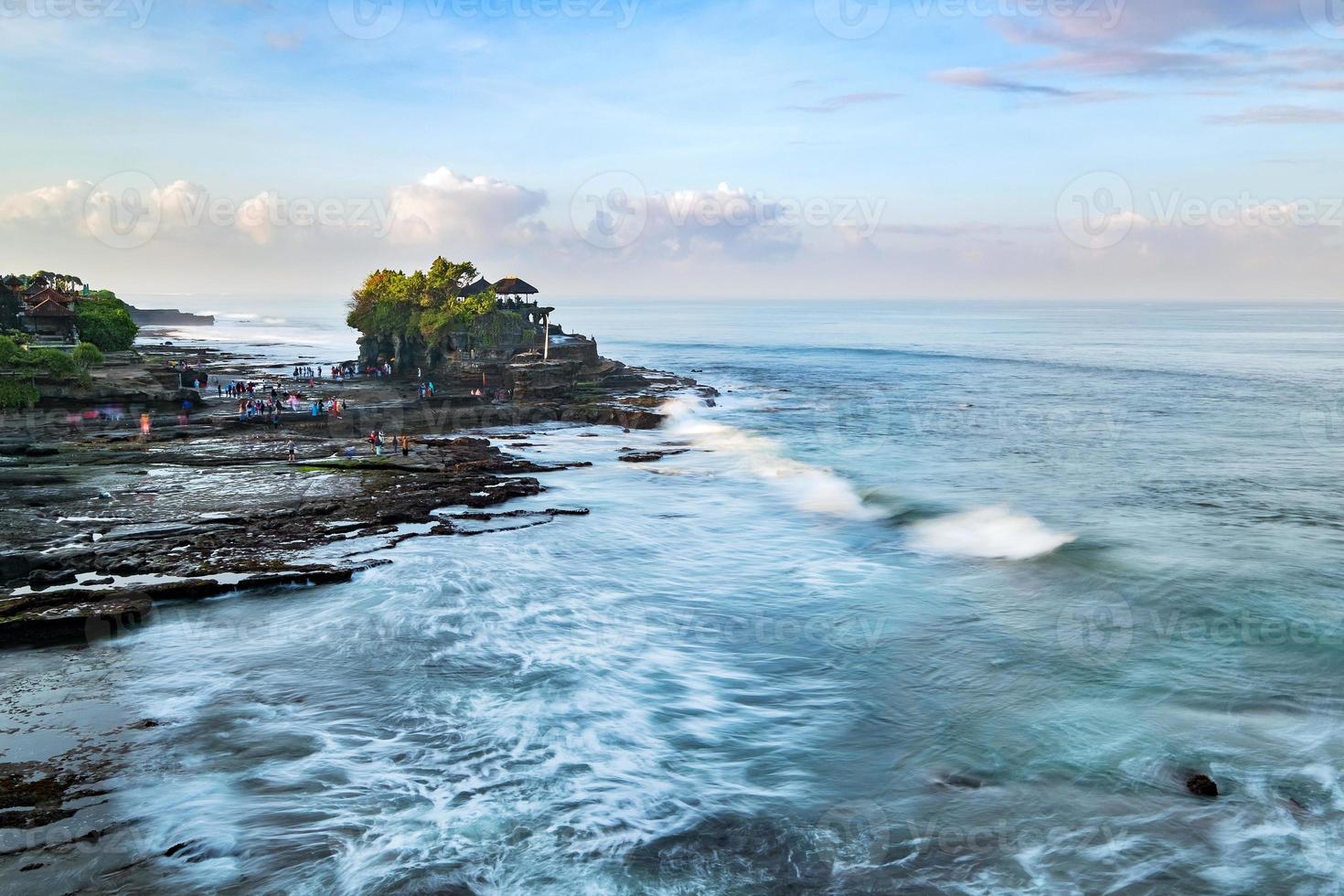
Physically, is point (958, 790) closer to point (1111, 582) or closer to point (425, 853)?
point (425, 853)

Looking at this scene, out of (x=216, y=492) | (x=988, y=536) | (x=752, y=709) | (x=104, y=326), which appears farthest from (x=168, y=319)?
(x=752, y=709)

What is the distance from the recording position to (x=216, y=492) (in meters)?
29.9

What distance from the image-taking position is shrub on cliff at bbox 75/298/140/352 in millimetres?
67312

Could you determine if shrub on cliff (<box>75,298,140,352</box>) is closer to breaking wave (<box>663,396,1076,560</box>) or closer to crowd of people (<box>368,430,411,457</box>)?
crowd of people (<box>368,430,411,457</box>)

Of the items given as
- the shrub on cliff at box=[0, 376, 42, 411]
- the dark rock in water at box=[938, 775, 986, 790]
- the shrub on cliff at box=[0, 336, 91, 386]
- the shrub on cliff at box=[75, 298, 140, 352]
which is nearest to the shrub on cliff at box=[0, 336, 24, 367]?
the shrub on cliff at box=[0, 336, 91, 386]

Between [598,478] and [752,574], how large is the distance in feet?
43.1

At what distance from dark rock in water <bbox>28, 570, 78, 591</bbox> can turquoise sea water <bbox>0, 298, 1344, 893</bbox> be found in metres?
3.06

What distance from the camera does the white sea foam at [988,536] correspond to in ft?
86.3

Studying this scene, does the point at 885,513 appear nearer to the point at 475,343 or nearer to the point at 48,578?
the point at 48,578

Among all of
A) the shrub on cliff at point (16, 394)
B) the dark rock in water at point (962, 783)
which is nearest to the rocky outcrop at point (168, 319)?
the shrub on cliff at point (16, 394)

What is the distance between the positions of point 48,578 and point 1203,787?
22.7 metres

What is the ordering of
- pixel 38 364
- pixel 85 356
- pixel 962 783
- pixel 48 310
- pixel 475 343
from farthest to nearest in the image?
pixel 475 343 → pixel 48 310 → pixel 85 356 → pixel 38 364 → pixel 962 783

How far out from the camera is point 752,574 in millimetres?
23922

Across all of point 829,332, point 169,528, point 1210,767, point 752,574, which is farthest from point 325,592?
point 829,332
